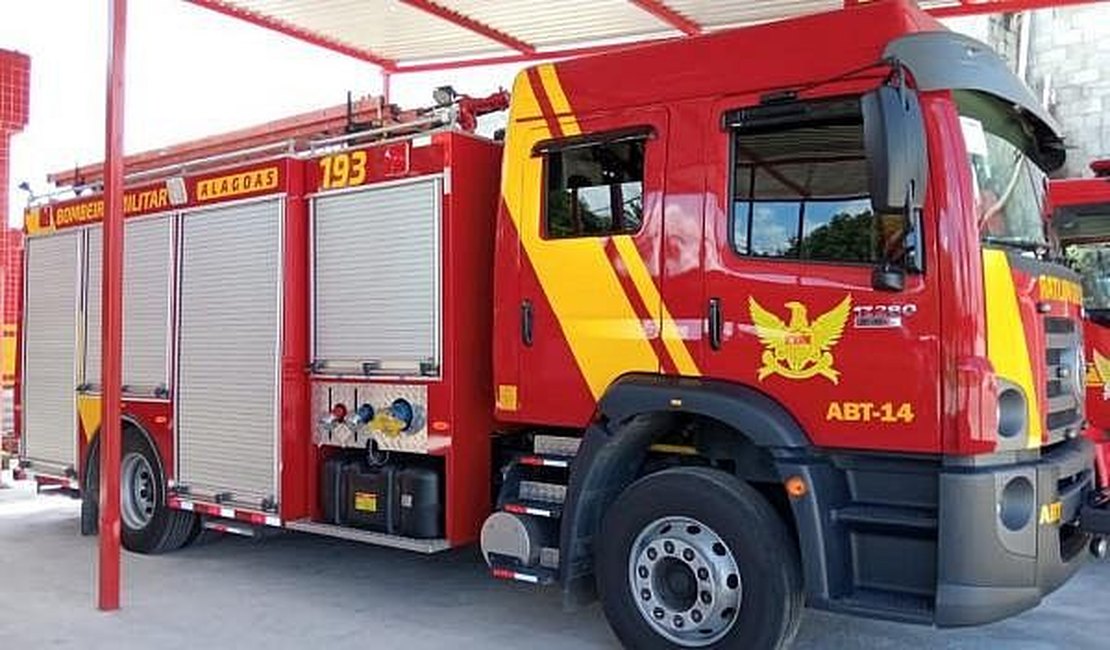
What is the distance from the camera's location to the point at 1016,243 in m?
4.29

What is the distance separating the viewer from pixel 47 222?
327 inches

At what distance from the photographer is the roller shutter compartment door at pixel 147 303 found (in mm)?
7125

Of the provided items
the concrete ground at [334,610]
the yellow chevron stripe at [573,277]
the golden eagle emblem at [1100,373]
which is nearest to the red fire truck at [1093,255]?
the golden eagle emblem at [1100,373]

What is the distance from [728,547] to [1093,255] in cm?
489

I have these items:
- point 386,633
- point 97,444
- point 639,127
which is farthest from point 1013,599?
point 97,444

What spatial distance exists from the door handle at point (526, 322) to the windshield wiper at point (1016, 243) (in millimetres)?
2104

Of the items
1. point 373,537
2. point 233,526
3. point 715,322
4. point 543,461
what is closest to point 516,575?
point 543,461

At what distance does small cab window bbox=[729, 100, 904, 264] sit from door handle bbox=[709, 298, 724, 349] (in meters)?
0.25

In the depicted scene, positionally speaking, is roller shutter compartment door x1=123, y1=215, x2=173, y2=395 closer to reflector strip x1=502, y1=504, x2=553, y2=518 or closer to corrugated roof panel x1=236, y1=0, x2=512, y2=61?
reflector strip x1=502, y1=504, x2=553, y2=518

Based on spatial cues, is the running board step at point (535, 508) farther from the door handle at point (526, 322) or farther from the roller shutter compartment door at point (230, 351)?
the roller shutter compartment door at point (230, 351)

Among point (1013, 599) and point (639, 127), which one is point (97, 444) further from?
point (1013, 599)

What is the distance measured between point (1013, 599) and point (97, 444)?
624 cm

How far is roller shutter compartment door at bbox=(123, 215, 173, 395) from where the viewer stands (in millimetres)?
7125

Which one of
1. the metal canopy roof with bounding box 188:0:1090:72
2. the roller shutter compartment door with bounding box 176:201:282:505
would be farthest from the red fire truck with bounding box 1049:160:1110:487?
the roller shutter compartment door with bounding box 176:201:282:505
